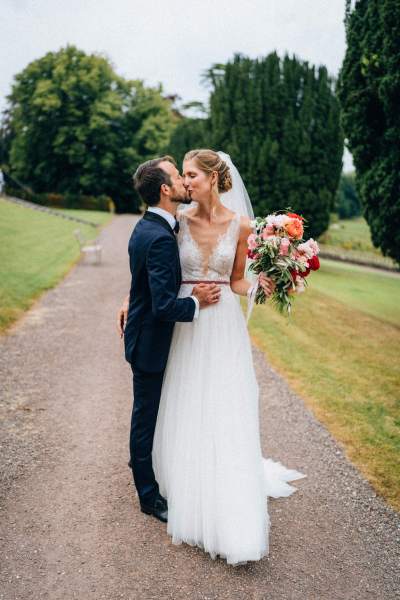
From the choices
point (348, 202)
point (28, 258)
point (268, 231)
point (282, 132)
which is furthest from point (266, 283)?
point (348, 202)

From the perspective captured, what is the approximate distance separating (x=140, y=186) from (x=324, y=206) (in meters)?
19.4

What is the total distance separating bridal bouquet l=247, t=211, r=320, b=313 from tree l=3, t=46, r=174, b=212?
46.6 metres

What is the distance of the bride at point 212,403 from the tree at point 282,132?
17404 millimetres

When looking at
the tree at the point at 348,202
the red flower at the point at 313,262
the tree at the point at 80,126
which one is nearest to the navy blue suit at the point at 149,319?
the red flower at the point at 313,262

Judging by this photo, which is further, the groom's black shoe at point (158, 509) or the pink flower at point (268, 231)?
the groom's black shoe at point (158, 509)

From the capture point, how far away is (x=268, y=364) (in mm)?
7465

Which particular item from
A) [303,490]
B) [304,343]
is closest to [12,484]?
[303,490]

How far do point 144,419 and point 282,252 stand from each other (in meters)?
1.46

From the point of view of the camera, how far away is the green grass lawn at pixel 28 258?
1034cm

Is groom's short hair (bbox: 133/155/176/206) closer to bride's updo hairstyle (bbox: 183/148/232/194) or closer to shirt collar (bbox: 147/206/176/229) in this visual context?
shirt collar (bbox: 147/206/176/229)

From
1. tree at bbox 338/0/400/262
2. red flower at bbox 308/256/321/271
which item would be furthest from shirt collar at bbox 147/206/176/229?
tree at bbox 338/0/400/262

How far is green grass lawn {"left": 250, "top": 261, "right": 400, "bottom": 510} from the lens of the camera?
16.0ft

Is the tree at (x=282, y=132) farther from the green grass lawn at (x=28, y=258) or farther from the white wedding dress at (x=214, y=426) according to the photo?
the white wedding dress at (x=214, y=426)

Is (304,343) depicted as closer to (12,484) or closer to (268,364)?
(268,364)
